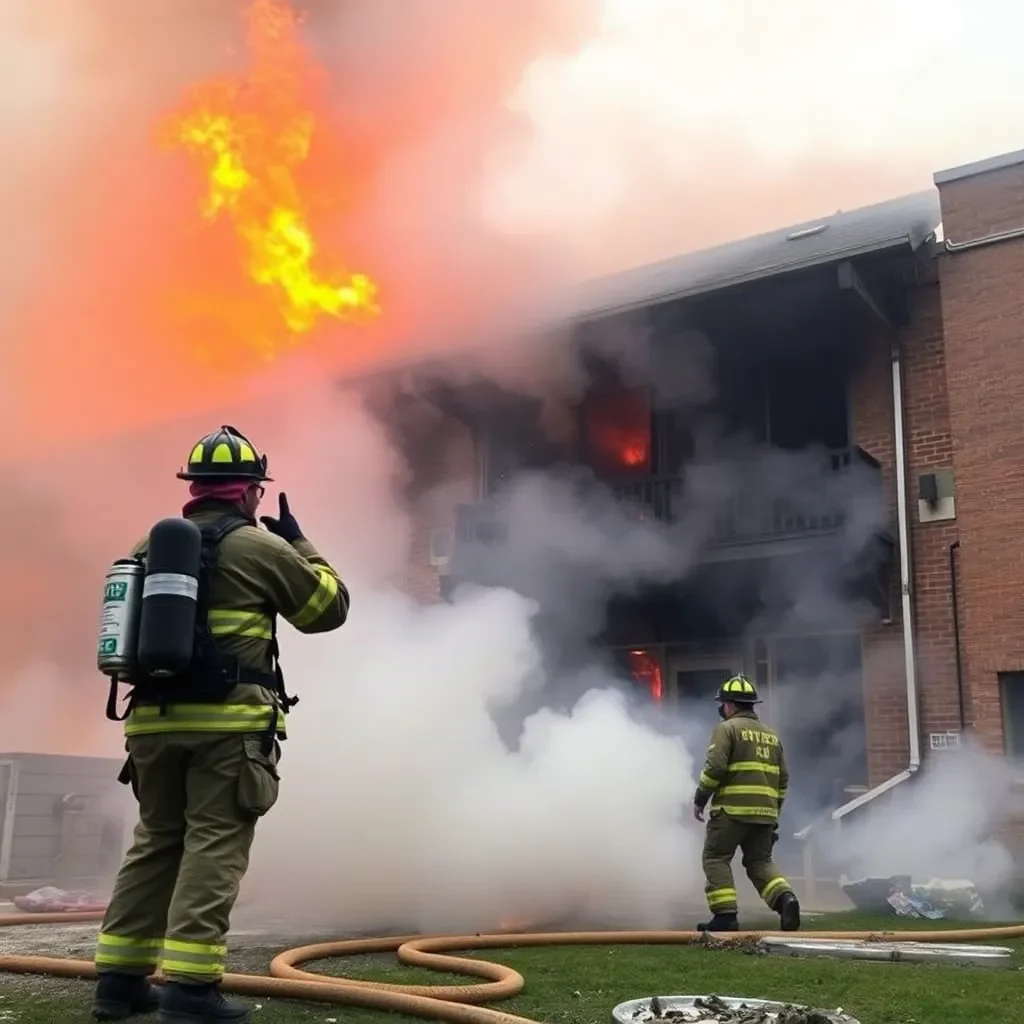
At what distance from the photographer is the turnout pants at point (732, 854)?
5848 millimetres

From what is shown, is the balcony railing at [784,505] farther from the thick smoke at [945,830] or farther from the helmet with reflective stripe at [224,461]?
the helmet with reflective stripe at [224,461]

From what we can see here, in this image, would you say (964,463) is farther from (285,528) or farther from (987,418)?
(285,528)

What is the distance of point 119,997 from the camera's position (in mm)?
3113

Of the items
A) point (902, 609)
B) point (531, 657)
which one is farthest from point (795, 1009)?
point (902, 609)

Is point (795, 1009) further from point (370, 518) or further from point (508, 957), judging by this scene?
point (370, 518)

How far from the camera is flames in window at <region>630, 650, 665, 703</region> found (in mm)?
10422

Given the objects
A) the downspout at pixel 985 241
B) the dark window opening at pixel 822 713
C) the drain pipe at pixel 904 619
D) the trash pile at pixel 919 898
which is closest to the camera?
the trash pile at pixel 919 898

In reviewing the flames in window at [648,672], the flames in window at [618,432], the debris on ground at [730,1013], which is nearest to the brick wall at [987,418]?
the flames in window at [648,672]

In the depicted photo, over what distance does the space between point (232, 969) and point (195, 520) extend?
1896 mm

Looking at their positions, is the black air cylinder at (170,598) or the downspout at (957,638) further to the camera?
the downspout at (957,638)

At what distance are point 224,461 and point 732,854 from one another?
12.9 ft

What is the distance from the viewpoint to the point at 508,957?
15.4 feet

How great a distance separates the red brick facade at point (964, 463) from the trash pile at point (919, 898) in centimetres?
159

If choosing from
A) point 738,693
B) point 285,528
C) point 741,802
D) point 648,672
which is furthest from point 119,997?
point 648,672
